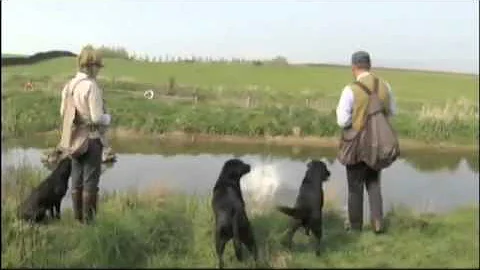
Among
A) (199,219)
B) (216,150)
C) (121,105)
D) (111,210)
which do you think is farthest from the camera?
(121,105)

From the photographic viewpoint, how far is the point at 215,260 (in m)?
5.73

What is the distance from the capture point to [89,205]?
6.79 metres

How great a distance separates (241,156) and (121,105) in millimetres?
7359

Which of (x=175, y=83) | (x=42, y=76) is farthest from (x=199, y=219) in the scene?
(x=42, y=76)

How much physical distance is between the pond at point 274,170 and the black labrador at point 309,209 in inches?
92.6

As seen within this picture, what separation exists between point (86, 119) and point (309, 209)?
2.46 m

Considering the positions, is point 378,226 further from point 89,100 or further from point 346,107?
point 89,100

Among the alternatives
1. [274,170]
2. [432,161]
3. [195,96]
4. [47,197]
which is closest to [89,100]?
[47,197]

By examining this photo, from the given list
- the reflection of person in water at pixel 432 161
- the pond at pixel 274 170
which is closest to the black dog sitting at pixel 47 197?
the pond at pixel 274 170

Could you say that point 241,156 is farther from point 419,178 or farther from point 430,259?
point 430,259

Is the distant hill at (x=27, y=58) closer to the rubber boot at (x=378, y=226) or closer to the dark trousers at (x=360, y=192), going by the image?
the dark trousers at (x=360, y=192)

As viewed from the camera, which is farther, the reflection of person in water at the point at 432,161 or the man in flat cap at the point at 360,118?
the reflection of person in water at the point at 432,161

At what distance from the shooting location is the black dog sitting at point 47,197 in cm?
677

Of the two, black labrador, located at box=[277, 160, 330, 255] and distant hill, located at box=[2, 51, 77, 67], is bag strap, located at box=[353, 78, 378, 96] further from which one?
distant hill, located at box=[2, 51, 77, 67]
